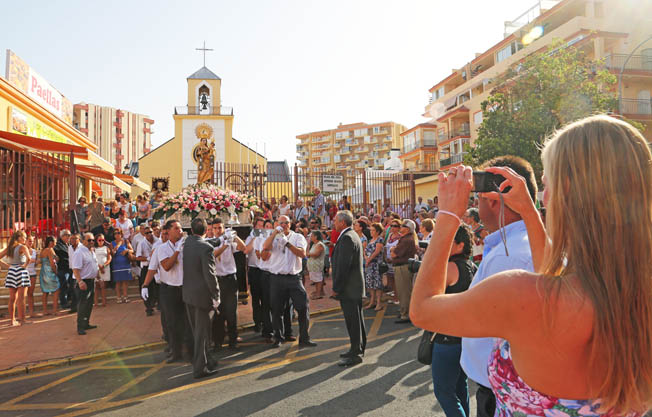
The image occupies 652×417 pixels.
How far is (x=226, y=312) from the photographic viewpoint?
23.7 feet

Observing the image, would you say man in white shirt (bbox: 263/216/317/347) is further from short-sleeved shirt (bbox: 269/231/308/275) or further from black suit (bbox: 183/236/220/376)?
black suit (bbox: 183/236/220/376)

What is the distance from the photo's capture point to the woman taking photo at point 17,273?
8969mm

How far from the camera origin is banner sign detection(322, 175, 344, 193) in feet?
55.6

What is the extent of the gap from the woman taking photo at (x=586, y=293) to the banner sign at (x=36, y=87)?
17.9 m

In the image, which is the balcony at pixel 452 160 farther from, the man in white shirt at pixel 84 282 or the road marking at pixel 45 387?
the road marking at pixel 45 387

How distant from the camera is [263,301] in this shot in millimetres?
7891

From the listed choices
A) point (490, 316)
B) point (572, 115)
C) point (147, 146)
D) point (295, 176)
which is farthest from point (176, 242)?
point (147, 146)

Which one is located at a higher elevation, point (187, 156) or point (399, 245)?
point (187, 156)

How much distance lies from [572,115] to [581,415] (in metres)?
19.6

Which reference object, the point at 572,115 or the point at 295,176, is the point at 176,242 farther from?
the point at 572,115

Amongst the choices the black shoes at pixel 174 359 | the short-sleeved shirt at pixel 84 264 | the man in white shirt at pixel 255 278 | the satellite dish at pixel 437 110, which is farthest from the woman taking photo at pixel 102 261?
the satellite dish at pixel 437 110

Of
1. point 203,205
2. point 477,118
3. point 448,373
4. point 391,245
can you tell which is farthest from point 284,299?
point 477,118

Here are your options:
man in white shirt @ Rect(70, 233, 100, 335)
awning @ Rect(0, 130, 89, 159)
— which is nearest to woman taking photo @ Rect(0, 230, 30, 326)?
man in white shirt @ Rect(70, 233, 100, 335)

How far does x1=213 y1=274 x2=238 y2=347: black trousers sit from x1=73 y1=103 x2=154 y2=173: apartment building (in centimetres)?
8911
